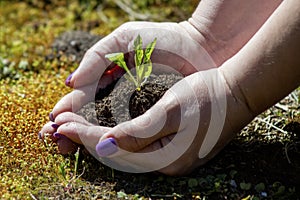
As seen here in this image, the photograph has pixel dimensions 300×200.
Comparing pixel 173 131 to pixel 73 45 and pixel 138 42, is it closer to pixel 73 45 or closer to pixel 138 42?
pixel 138 42

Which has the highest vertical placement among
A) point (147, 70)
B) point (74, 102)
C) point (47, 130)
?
point (147, 70)

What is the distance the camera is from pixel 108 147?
2.05 metres

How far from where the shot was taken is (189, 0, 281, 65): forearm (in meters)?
2.57

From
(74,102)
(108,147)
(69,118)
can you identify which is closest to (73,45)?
(74,102)

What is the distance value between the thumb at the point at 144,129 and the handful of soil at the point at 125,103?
12 cm

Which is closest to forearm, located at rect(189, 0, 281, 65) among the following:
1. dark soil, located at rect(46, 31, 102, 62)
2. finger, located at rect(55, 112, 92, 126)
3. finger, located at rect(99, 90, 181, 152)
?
finger, located at rect(99, 90, 181, 152)

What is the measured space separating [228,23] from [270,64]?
1.89 ft

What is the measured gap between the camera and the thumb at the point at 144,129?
2.05m

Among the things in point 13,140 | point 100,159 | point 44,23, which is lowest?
point 44,23

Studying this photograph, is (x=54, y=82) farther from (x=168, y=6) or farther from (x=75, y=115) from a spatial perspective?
(x=168, y=6)

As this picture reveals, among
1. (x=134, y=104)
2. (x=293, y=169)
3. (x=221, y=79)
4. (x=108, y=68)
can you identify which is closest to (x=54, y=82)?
(x=108, y=68)

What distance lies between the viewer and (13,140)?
2.32 metres

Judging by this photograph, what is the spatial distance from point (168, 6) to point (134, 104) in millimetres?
2057

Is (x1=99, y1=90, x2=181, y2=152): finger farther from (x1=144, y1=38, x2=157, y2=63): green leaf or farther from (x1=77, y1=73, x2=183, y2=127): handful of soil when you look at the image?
(x1=144, y1=38, x2=157, y2=63): green leaf
